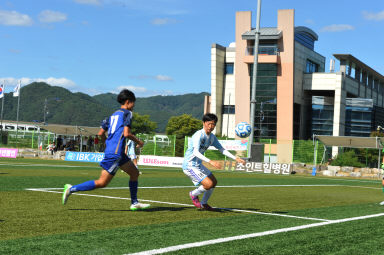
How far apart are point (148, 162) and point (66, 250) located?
31152 millimetres

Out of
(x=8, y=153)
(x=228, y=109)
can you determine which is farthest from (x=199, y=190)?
(x=228, y=109)

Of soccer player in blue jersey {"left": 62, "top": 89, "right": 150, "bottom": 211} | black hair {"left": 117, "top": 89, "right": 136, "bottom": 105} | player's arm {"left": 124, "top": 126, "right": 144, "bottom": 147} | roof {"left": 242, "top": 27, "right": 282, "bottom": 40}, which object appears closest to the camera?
player's arm {"left": 124, "top": 126, "right": 144, "bottom": 147}

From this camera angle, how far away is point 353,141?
32156 millimetres

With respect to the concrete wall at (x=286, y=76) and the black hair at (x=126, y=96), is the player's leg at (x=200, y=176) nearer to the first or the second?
the black hair at (x=126, y=96)

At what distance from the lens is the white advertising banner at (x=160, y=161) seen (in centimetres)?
3453

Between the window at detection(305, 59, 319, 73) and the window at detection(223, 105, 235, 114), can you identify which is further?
the window at detection(223, 105, 235, 114)

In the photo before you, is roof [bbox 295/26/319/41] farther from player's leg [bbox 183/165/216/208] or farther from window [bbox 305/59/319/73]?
player's leg [bbox 183/165/216/208]

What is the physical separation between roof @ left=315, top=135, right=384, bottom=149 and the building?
30675 millimetres

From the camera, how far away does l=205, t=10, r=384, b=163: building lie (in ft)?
216

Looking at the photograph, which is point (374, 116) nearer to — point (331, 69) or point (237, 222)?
point (331, 69)

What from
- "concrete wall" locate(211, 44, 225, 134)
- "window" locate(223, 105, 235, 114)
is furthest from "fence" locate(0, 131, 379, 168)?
"window" locate(223, 105, 235, 114)

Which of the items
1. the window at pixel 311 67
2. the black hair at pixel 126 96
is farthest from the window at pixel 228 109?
the black hair at pixel 126 96

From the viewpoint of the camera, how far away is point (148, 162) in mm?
35688

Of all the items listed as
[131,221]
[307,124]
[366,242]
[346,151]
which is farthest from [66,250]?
[307,124]
